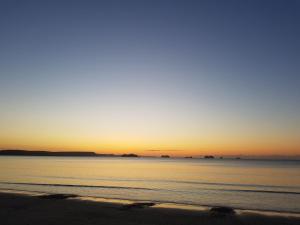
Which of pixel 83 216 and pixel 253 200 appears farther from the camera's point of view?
pixel 253 200

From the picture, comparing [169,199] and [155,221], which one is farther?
[169,199]

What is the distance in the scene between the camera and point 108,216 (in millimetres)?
25984

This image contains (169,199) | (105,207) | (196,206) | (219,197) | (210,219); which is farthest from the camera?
(219,197)

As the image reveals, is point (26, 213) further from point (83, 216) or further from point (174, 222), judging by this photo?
point (174, 222)

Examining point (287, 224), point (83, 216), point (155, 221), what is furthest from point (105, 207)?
point (287, 224)

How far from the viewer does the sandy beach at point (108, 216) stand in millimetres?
23938

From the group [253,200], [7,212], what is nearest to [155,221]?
[7,212]

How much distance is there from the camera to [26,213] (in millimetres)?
26750

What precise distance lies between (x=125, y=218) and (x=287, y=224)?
11.4 meters

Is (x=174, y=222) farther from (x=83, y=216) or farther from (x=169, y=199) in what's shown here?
(x=169, y=199)

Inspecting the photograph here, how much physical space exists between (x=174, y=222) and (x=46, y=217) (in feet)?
29.4

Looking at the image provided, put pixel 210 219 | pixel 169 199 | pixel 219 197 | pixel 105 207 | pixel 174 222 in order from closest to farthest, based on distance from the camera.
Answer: pixel 174 222 < pixel 210 219 < pixel 105 207 < pixel 169 199 < pixel 219 197

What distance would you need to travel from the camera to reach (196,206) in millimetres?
34062

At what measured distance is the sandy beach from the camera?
78.5ft
